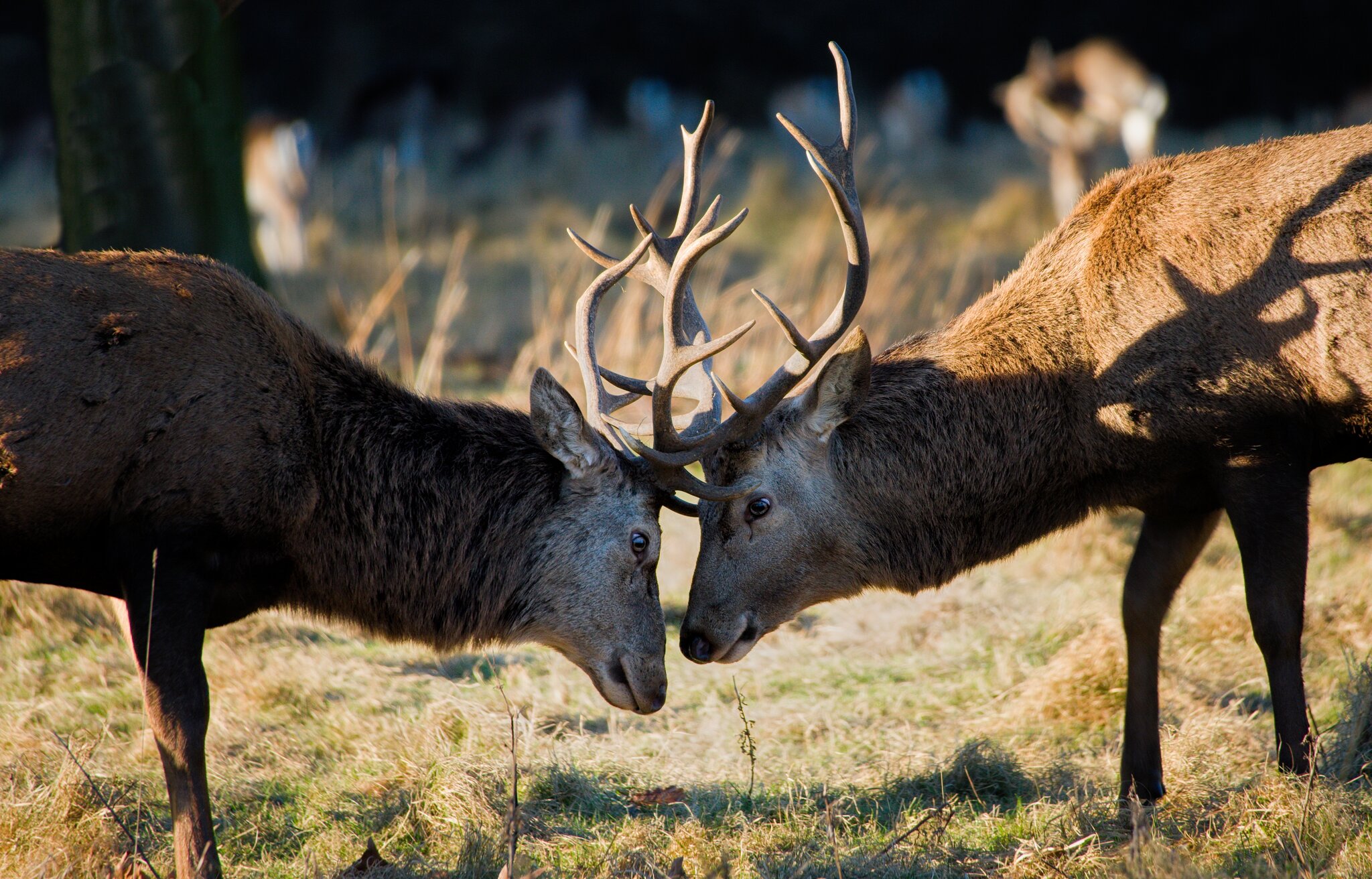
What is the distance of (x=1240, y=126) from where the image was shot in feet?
77.3

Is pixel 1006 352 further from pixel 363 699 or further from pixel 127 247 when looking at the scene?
pixel 127 247

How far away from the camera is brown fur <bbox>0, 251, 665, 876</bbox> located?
11.7 ft

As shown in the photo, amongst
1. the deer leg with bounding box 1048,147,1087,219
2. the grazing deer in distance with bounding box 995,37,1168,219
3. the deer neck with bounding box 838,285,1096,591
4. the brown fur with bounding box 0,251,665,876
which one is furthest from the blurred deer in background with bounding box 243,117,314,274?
the deer neck with bounding box 838,285,1096,591

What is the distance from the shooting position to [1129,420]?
4352 mm

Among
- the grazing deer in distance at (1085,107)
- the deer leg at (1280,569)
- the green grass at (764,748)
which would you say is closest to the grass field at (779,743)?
the green grass at (764,748)

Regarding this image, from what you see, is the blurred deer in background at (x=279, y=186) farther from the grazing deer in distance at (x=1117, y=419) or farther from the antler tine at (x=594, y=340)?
the grazing deer in distance at (x=1117, y=419)

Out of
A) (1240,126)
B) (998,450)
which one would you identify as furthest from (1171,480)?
(1240,126)

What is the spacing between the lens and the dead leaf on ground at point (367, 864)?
3729mm

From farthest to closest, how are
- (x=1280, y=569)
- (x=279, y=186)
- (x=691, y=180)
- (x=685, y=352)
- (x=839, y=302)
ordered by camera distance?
(x=279, y=186) → (x=691, y=180) → (x=839, y=302) → (x=685, y=352) → (x=1280, y=569)

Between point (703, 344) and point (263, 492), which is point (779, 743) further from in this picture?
point (263, 492)

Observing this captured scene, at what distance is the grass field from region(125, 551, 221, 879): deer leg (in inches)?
10.3

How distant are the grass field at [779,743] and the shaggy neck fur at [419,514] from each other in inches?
21.4

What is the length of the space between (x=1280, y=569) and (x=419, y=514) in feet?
9.12

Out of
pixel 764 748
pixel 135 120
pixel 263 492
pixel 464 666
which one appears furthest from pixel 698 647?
pixel 135 120
